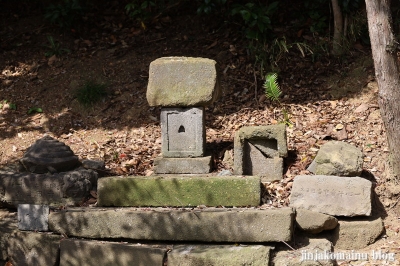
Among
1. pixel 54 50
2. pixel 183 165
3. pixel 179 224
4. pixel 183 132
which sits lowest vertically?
pixel 179 224

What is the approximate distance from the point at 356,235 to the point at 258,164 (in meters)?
1.27

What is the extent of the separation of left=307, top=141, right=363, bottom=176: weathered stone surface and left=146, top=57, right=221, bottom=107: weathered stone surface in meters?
1.23

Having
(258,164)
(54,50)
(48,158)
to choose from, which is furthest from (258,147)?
(54,50)

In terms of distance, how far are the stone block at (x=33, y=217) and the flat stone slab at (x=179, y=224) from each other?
9 cm

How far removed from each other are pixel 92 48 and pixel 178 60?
10.1ft

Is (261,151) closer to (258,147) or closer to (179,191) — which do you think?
(258,147)

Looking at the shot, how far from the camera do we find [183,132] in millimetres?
7195

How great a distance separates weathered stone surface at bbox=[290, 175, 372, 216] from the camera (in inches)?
254

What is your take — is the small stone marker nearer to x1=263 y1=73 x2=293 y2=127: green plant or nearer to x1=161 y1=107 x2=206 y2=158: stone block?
x1=161 y1=107 x2=206 y2=158: stone block

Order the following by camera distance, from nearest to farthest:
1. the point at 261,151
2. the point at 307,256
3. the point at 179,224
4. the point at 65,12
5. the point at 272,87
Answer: the point at 307,256
the point at 179,224
the point at 261,151
the point at 272,87
the point at 65,12

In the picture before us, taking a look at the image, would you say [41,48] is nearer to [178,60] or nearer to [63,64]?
[63,64]

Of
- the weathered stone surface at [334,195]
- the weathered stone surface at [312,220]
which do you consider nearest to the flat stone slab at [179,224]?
the weathered stone surface at [312,220]

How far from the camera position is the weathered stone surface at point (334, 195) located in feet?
21.1

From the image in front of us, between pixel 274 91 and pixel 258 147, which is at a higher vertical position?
pixel 274 91
